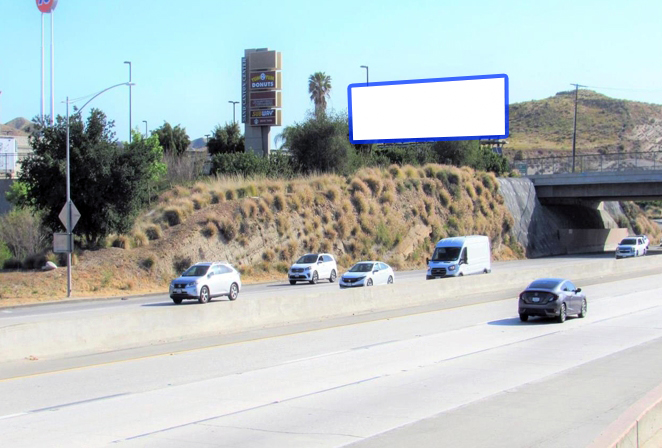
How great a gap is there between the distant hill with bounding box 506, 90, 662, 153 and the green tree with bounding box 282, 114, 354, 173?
8877 centimetres

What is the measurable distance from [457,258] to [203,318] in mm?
22452

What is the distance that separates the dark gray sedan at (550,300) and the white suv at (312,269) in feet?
63.3

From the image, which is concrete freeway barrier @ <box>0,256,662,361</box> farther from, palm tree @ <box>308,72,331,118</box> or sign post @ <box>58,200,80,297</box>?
palm tree @ <box>308,72,331,118</box>

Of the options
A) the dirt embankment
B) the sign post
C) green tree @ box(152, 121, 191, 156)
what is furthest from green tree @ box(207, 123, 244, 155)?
the sign post

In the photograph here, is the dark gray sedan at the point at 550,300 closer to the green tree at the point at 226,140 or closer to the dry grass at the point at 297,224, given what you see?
the dry grass at the point at 297,224

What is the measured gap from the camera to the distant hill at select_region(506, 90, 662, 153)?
502ft

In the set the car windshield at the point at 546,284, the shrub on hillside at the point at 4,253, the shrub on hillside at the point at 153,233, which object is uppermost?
the shrub on hillside at the point at 153,233

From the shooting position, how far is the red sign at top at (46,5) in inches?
2571

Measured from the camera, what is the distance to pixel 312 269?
139 ft

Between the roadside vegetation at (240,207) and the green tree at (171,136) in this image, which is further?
the green tree at (171,136)

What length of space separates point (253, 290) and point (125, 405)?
27.2 meters

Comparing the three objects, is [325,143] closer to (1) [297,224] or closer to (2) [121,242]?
(1) [297,224]

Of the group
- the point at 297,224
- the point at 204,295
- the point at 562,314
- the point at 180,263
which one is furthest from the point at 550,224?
the point at 562,314

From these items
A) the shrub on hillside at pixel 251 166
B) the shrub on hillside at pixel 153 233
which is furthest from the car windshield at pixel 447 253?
the shrub on hillside at pixel 251 166
